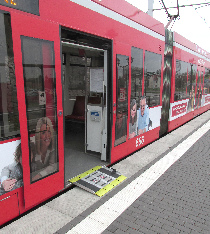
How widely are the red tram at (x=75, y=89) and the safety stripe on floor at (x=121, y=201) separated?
624mm

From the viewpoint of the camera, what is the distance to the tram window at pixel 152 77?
4.67 meters

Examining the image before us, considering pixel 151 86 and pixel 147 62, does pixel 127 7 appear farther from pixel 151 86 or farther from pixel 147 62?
pixel 151 86

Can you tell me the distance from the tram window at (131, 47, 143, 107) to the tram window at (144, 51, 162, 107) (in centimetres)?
24

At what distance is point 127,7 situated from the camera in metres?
3.87

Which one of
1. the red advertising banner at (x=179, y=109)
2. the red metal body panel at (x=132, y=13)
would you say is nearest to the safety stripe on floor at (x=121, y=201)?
the red advertising banner at (x=179, y=109)

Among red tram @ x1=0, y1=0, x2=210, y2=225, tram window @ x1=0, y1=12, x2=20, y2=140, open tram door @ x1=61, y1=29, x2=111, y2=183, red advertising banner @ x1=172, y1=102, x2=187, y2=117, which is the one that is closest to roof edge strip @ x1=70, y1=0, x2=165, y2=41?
red tram @ x1=0, y1=0, x2=210, y2=225

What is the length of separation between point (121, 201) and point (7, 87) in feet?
6.78

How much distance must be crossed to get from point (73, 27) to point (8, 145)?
173 centimetres

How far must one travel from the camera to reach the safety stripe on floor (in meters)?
2.37

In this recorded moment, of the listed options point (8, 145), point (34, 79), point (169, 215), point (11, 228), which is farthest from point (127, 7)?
point (11, 228)

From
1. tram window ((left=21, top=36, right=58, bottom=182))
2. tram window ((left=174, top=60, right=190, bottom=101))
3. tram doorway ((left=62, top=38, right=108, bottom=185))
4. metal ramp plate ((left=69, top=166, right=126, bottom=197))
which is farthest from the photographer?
tram window ((left=174, top=60, right=190, bottom=101))

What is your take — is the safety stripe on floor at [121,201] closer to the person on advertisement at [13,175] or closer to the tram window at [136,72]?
the person on advertisement at [13,175]

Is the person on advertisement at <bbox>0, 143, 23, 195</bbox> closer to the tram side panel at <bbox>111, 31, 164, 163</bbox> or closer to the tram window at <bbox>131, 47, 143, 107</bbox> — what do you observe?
the tram side panel at <bbox>111, 31, 164, 163</bbox>

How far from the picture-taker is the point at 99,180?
132 inches
